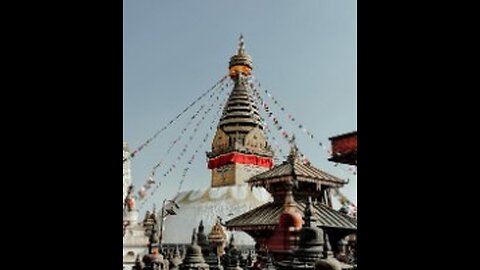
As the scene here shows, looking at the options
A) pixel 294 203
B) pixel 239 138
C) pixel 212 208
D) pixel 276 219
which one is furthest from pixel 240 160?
pixel 276 219

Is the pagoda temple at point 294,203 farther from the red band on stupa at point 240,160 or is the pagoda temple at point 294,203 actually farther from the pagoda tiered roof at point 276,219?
the red band on stupa at point 240,160

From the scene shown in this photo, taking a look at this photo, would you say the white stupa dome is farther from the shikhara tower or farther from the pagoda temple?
the pagoda temple

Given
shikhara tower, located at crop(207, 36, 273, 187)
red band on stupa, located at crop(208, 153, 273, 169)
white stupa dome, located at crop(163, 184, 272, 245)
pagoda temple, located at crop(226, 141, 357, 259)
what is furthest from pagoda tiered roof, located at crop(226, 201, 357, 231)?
red band on stupa, located at crop(208, 153, 273, 169)

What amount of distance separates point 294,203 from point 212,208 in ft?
55.2

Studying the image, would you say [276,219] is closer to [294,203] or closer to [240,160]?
[294,203]

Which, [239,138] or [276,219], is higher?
[239,138]

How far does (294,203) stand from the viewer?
13055mm

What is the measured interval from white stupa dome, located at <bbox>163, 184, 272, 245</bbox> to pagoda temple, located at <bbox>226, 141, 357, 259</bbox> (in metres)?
14.3

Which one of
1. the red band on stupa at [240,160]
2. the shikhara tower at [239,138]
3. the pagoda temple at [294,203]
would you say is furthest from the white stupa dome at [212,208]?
the pagoda temple at [294,203]

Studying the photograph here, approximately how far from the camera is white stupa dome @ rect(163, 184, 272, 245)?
28438 mm
